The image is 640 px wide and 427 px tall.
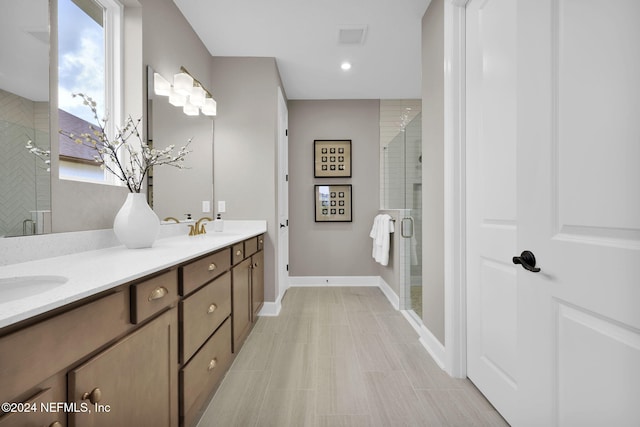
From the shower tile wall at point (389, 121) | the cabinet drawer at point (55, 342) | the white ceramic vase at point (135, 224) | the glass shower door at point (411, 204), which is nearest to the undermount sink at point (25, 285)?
the cabinet drawer at point (55, 342)

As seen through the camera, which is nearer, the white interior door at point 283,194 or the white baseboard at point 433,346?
the white baseboard at point 433,346

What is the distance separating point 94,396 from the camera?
77 cm

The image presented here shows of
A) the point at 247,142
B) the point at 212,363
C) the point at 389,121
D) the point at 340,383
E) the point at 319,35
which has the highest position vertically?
the point at 319,35

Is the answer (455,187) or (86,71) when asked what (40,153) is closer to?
(86,71)

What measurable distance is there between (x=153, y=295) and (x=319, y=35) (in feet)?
8.32

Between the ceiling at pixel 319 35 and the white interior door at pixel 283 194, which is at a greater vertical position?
the ceiling at pixel 319 35

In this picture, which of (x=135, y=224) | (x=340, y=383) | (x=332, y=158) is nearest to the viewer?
(x=135, y=224)

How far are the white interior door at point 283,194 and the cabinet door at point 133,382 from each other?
6.63ft

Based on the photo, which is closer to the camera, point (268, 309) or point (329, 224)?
point (268, 309)

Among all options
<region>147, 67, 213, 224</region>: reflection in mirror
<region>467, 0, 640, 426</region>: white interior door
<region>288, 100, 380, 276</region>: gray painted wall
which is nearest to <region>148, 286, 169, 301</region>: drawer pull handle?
<region>147, 67, 213, 224</region>: reflection in mirror

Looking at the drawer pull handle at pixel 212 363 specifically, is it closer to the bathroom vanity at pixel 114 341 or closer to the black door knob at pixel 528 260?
the bathroom vanity at pixel 114 341

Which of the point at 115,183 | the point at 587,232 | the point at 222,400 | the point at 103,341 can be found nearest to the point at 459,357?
the point at 587,232

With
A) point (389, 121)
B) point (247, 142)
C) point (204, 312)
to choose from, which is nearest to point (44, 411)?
point (204, 312)

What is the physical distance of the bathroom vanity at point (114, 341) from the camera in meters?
0.61
